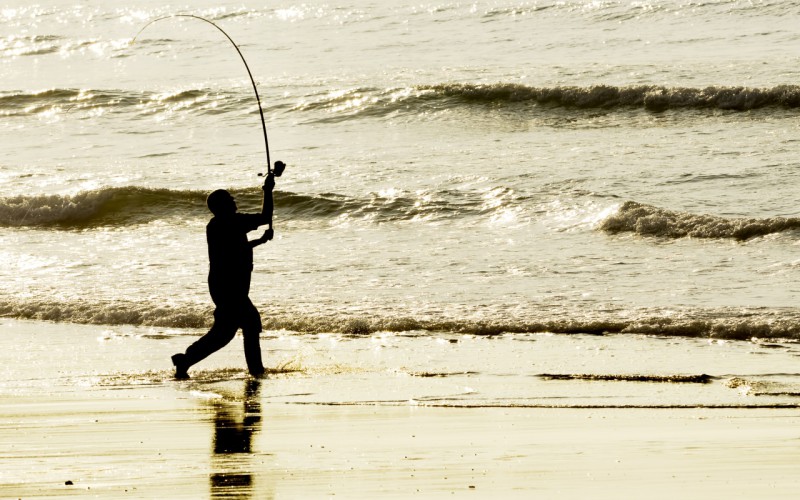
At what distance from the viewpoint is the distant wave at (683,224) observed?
1252cm

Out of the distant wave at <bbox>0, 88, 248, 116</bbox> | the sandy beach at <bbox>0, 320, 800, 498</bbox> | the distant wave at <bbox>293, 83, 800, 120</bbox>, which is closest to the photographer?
the sandy beach at <bbox>0, 320, 800, 498</bbox>

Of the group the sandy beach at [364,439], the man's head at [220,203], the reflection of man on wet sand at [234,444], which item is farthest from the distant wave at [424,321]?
the reflection of man on wet sand at [234,444]

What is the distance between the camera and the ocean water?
34.3 ft

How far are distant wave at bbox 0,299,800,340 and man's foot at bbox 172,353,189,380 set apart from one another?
6.58 ft

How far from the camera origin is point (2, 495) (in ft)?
16.3

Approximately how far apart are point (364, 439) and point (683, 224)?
804 centimetres

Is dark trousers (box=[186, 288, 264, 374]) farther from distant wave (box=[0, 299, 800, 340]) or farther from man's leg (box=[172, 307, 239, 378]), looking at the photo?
distant wave (box=[0, 299, 800, 340])

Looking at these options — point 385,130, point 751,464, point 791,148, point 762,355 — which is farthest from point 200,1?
point 751,464

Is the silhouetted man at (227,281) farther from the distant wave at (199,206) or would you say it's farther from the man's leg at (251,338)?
the distant wave at (199,206)

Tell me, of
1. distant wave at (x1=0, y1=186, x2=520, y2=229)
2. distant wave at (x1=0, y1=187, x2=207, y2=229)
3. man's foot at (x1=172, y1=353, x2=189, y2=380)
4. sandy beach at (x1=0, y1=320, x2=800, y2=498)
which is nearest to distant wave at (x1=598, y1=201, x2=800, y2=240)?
distant wave at (x1=0, y1=186, x2=520, y2=229)

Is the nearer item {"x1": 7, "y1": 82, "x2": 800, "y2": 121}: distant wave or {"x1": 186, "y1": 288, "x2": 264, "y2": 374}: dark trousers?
{"x1": 186, "y1": 288, "x2": 264, "y2": 374}: dark trousers

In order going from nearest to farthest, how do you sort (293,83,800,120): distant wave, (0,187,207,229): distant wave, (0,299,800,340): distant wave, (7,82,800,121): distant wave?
(0,299,800,340): distant wave → (0,187,207,229): distant wave → (293,83,800,120): distant wave → (7,82,800,121): distant wave

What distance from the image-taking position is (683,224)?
13.1 m

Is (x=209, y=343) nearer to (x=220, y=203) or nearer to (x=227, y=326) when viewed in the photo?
(x=227, y=326)
